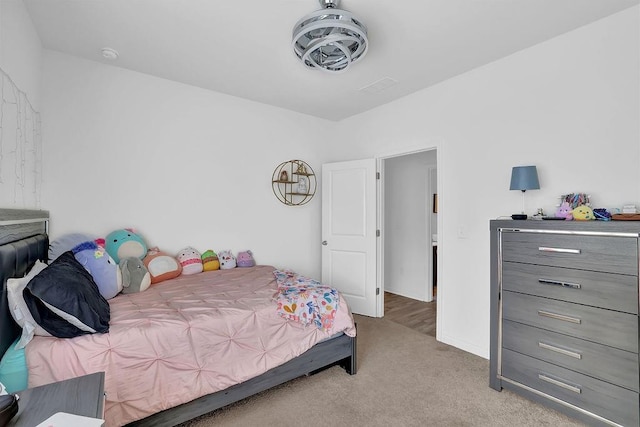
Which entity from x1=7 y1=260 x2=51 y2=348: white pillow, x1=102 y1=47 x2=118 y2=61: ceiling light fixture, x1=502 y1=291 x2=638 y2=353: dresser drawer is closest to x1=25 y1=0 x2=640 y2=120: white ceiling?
x1=102 y1=47 x2=118 y2=61: ceiling light fixture

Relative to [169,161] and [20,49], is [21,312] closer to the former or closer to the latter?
[20,49]

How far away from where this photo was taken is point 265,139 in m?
3.69

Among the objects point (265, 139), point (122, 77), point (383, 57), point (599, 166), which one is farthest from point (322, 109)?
point (599, 166)

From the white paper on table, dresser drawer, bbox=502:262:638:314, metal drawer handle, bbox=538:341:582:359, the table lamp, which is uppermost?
the table lamp

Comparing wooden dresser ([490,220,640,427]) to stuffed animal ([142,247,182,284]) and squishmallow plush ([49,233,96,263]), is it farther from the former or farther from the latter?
squishmallow plush ([49,233,96,263])

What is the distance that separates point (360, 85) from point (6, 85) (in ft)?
8.65

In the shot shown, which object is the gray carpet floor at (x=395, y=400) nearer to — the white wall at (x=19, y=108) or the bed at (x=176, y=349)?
the bed at (x=176, y=349)

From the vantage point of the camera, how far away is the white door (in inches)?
142

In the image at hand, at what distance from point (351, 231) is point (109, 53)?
2.95m

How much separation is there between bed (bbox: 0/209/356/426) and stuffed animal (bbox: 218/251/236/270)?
0.75 meters

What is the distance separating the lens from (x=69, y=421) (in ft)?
2.73

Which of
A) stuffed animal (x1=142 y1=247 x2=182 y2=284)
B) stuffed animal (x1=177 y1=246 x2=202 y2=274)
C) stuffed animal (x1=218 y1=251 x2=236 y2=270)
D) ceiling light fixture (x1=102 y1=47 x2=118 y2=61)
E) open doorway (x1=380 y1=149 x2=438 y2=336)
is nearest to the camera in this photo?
ceiling light fixture (x1=102 y1=47 x2=118 y2=61)

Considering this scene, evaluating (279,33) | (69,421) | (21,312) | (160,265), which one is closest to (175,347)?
(21,312)

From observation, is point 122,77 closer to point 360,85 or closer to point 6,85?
point 6,85
